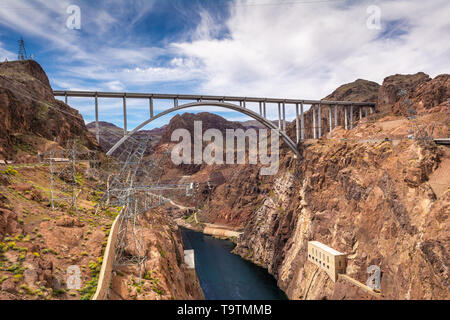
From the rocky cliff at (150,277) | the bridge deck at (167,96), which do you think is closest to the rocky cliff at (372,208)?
the bridge deck at (167,96)

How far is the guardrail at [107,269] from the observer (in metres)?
11.1

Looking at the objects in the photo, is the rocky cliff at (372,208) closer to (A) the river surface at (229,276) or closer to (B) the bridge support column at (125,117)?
(A) the river surface at (229,276)

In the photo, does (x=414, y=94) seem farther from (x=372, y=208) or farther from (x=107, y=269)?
(x=107, y=269)

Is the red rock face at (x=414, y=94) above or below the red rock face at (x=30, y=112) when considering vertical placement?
above

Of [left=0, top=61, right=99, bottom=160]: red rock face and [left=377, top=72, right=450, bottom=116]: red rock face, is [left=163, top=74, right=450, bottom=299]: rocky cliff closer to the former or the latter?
[left=377, top=72, right=450, bottom=116]: red rock face

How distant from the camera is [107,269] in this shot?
41.0 feet

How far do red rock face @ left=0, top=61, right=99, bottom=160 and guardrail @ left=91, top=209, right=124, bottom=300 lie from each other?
14.2m

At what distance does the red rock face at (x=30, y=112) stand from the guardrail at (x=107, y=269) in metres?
14.2

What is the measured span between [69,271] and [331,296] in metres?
26.6

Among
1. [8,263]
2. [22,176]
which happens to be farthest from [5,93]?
Result: [8,263]

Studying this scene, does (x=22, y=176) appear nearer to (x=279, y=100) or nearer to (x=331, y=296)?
(x=331, y=296)

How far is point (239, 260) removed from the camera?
169 feet

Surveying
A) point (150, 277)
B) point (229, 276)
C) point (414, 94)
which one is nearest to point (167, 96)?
point (150, 277)

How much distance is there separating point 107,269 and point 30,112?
22960 millimetres
